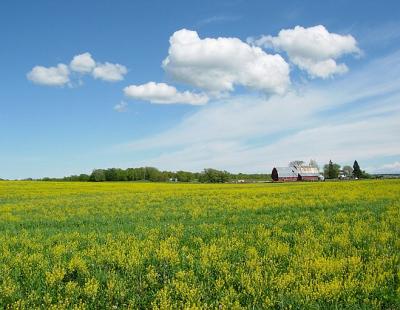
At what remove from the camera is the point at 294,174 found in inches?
6122

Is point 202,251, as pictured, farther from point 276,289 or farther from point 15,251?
point 15,251

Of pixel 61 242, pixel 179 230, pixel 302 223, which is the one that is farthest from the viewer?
pixel 302 223

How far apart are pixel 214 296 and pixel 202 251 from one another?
10.8 feet

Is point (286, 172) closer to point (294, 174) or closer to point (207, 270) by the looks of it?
point (294, 174)

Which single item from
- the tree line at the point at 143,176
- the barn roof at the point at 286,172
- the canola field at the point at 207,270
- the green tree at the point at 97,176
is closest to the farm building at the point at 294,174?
the barn roof at the point at 286,172

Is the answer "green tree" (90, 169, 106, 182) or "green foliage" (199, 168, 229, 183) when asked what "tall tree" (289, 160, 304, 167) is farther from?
"green tree" (90, 169, 106, 182)

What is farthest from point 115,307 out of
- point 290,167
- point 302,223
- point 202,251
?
point 290,167

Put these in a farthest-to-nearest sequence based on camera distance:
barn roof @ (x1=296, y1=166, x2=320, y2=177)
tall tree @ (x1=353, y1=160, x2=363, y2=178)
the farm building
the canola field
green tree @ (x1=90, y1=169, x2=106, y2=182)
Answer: tall tree @ (x1=353, y1=160, x2=363, y2=178), barn roof @ (x1=296, y1=166, x2=320, y2=177), the farm building, green tree @ (x1=90, y1=169, x2=106, y2=182), the canola field

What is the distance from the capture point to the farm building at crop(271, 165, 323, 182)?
153375 mm

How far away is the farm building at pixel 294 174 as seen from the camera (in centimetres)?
15338

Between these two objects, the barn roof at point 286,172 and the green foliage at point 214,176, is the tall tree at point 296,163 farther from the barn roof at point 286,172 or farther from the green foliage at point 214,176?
the green foliage at point 214,176

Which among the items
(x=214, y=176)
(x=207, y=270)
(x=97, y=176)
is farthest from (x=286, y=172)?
(x=207, y=270)

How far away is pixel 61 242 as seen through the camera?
13766 mm

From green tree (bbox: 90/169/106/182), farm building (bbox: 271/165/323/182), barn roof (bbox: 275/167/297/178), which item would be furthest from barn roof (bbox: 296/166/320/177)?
green tree (bbox: 90/169/106/182)
